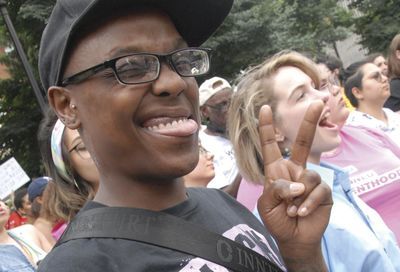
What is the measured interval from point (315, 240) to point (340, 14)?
1045 inches

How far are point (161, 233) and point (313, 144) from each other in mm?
1482

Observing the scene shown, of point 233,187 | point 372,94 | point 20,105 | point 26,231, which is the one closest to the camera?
point 233,187

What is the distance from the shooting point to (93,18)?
1520 mm

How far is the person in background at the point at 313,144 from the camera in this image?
88.8 inches

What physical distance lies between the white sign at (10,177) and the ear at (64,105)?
7662 mm

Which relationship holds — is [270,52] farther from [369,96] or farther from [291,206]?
[291,206]

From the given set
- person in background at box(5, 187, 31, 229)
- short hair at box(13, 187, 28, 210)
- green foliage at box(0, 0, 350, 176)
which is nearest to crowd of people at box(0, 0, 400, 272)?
person in background at box(5, 187, 31, 229)

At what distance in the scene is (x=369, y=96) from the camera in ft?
17.5

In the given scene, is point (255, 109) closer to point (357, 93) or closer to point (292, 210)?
point (292, 210)

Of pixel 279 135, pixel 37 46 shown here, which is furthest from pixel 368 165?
pixel 37 46

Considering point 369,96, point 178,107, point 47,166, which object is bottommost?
point 369,96

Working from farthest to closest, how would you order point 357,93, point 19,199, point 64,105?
point 19,199
point 357,93
point 64,105

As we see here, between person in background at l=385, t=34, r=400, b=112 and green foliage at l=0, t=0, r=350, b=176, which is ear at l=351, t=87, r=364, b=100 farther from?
green foliage at l=0, t=0, r=350, b=176

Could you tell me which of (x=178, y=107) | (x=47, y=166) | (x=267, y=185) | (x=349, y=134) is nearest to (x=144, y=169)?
(x=178, y=107)
